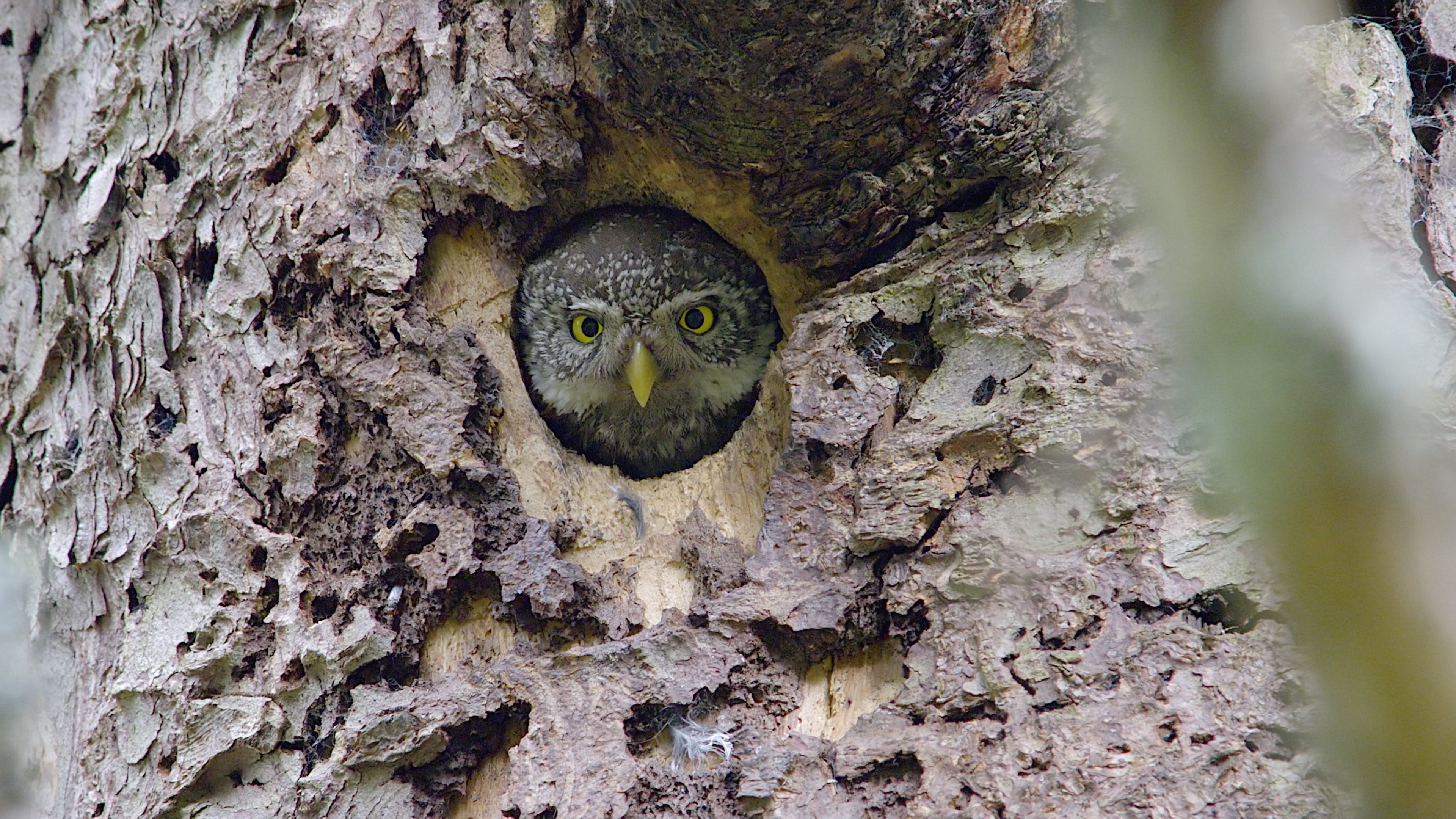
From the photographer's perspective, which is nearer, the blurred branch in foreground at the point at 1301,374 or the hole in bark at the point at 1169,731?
the blurred branch in foreground at the point at 1301,374

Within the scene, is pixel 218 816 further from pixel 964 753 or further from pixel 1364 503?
pixel 1364 503

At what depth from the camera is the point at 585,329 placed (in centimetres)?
402

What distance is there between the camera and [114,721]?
247 centimetres

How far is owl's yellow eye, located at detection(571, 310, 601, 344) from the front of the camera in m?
3.98

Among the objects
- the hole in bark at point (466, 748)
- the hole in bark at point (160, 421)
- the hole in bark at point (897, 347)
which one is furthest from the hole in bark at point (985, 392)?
the hole in bark at point (160, 421)

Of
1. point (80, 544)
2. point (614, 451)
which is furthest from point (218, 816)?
point (614, 451)

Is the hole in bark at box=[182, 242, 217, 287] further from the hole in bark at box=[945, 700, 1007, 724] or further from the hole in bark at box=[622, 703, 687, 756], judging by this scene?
the hole in bark at box=[945, 700, 1007, 724]

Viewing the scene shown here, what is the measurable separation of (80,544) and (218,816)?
86 cm

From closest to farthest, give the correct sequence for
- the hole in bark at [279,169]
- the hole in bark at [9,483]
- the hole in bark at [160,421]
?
1. the hole in bark at [160,421]
2. the hole in bark at [279,169]
3. the hole in bark at [9,483]

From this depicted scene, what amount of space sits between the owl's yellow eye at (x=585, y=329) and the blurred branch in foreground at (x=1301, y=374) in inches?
123

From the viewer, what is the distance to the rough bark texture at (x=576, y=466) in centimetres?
211

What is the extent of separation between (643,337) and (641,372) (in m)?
0.16

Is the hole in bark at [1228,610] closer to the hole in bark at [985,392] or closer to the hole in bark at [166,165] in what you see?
the hole in bark at [985,392]


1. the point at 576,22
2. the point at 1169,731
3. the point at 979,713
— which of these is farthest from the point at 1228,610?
the point at 576,22
